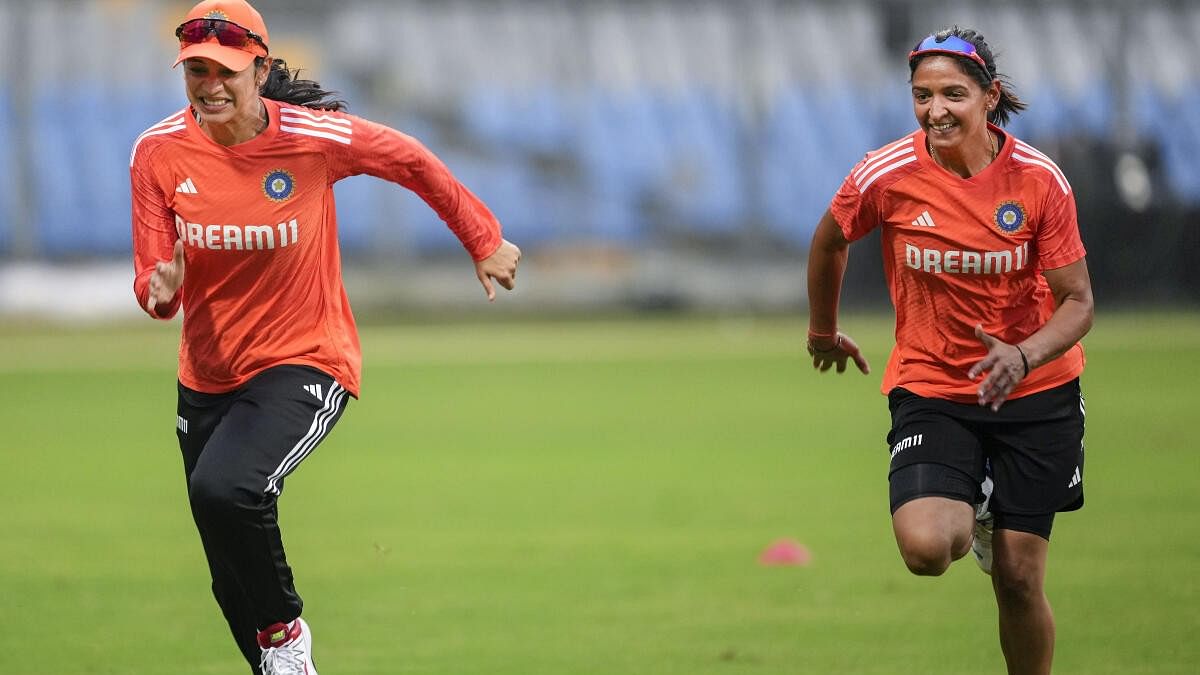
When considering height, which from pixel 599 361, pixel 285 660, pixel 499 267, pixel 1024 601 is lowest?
pixel 599 361

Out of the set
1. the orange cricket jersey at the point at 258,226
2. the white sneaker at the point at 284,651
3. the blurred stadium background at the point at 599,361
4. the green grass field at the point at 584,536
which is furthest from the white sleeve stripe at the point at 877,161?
the white sneaker at the point at 284,651

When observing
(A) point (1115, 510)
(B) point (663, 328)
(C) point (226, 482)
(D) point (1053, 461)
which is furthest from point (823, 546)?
(B) point (663, 328)

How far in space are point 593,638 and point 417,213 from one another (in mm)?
22692

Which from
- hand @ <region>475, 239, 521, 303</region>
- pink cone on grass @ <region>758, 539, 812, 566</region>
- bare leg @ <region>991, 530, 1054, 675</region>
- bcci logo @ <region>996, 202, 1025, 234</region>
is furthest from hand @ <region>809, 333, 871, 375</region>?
pink cone on grass @ <region>758, 539, 812, 566</region>

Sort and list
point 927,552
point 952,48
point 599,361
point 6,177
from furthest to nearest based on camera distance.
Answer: point 6,177 < point 599,361 < point 952,48 < point 927,552

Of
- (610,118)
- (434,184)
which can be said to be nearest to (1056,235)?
(434,184)

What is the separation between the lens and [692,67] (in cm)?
3122

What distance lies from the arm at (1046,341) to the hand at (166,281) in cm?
250

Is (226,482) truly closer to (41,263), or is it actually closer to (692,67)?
(41,263)

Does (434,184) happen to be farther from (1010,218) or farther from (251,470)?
(1010,218)

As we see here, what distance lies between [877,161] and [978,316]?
62 centimetres

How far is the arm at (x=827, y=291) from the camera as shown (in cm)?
621

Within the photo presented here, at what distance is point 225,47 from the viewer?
5906 millimetres

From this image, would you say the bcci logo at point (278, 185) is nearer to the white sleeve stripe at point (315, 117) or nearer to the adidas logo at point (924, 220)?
the white sleeve stripe at point (315, 117)
